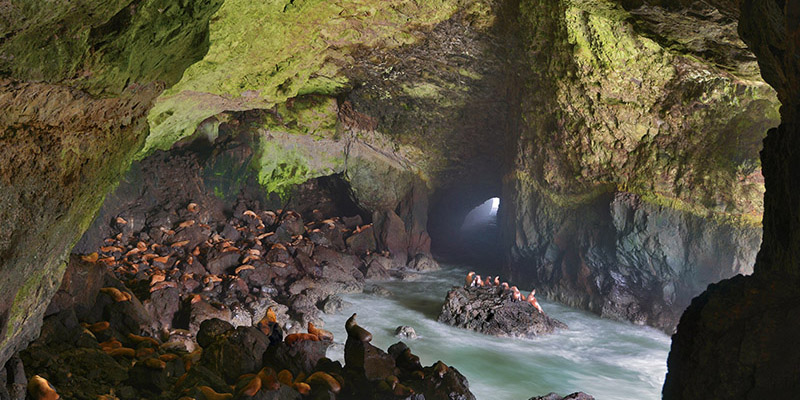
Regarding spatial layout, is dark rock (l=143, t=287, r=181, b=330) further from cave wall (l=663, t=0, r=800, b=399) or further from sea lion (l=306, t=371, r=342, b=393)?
cave wall (l=663, t=0, r=800, b=399)

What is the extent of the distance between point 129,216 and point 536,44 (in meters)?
8.57

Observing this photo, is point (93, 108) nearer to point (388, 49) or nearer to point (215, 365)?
point (215, 365)

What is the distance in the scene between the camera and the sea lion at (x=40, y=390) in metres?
3.91

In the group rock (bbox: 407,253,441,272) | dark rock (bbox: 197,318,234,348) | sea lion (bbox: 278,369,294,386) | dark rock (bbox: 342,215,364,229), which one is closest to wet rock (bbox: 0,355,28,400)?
dark rock (bbox: 197,318,234,348)

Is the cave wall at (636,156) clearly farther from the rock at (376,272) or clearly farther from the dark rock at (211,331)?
the dark rock at (211,331)

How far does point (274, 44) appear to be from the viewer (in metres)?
8.51

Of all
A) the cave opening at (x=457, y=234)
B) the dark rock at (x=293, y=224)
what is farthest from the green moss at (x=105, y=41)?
the cave opening at (x=457, y=234)

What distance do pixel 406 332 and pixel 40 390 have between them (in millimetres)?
6204

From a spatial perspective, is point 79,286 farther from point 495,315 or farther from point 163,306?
point 495,315

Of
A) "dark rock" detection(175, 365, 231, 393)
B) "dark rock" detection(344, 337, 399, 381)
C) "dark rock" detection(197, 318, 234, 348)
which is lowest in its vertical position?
"dark rock" detection(175, 365, 231, 393)

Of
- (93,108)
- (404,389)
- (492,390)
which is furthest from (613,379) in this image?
(93,108)

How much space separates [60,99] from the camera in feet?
11.1

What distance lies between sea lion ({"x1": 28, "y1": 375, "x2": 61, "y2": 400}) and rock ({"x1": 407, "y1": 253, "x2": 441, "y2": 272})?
452 inches

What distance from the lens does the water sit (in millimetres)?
7980
